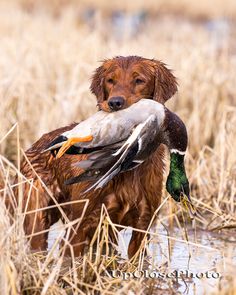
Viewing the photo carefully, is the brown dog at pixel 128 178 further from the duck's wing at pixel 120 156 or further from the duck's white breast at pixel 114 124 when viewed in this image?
the duck's wing at pixel 120 156

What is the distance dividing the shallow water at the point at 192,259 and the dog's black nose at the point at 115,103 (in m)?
0.75

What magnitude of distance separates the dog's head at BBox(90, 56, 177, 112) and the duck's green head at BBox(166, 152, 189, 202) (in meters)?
0.45

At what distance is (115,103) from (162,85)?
632 millimetres

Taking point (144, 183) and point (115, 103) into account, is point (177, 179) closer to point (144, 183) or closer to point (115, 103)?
point (144, 183)

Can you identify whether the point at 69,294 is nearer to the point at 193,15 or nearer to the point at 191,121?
the point at 191,121

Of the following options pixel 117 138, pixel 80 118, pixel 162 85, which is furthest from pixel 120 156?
pixel 80 118

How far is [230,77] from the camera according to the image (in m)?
9.91

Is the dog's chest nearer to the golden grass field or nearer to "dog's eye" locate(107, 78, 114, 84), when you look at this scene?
the golden grass field

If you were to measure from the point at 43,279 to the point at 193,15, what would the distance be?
1741 centimetres

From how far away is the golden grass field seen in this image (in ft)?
14.8

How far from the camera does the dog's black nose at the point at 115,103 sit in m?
5.09

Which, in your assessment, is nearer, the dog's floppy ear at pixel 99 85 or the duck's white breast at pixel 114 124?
the duck's white breast at pixel 114 124

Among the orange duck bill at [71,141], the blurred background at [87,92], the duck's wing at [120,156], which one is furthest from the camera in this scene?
the blurred background at [87,92]

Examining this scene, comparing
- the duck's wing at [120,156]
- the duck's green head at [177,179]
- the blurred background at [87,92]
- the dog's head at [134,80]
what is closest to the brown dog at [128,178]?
the dog's head at [134,80]
